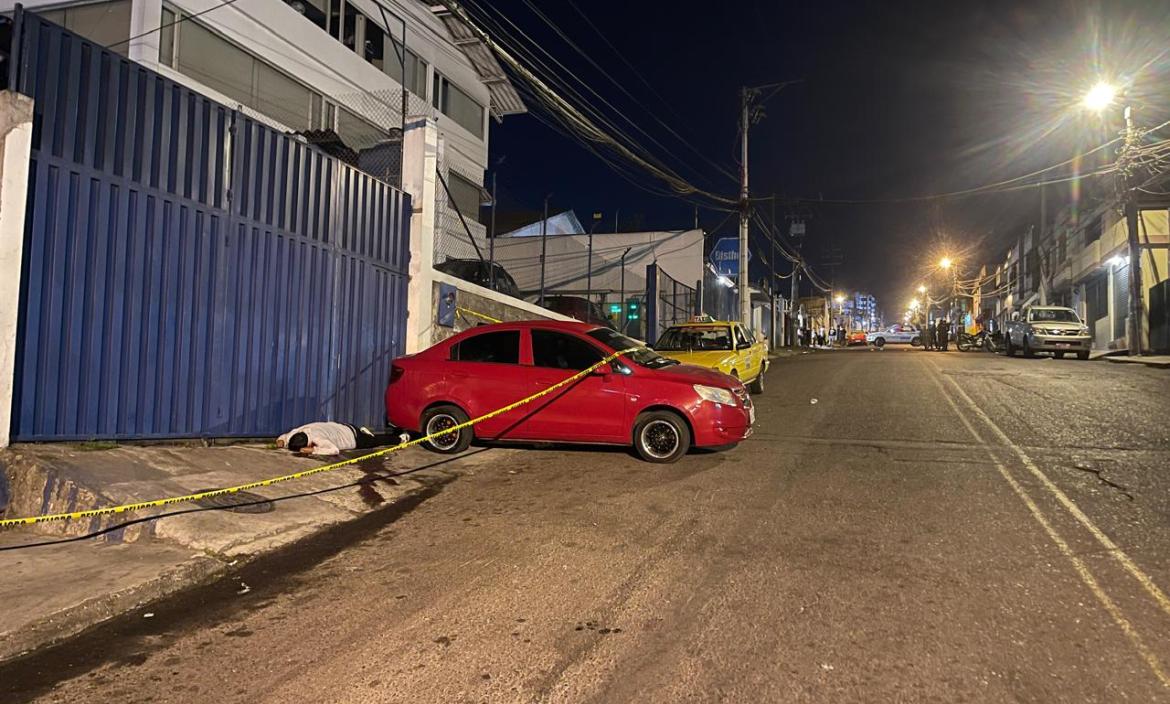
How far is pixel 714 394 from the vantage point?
7289 millimetres

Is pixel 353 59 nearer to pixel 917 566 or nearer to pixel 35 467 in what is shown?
pixel 35 467

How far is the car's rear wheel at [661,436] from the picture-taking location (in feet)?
23.7

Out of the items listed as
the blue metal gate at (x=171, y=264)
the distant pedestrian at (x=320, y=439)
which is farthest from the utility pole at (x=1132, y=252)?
the distant pedestrian at (x=320, y=439)

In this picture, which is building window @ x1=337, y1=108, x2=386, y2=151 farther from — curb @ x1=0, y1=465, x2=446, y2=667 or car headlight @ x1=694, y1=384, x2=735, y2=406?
curb @ x1=0, y1=465, x2=446, y2=667

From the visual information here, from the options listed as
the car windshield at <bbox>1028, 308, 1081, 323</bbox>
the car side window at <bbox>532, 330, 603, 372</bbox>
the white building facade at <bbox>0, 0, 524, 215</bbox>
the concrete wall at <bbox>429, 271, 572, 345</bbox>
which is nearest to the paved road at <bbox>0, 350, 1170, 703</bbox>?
the car side window at <bbox>532, 330, 603, 372</bbox>

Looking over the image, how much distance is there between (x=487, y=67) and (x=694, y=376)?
21291 millimetres

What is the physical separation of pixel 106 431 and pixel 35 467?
884 millimetres

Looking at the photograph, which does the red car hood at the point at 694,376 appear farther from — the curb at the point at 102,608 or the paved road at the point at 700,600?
the curb at the point at 102,608

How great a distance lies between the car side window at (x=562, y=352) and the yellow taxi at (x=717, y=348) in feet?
14.4

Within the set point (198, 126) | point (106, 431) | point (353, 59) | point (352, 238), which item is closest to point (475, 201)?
point (353, 59)

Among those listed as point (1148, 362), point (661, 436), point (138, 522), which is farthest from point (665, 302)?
point (138, 522)

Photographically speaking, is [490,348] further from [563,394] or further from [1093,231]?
[1093,231]

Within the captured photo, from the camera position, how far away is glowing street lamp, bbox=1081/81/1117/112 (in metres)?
19.8

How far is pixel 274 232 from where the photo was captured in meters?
7.58
